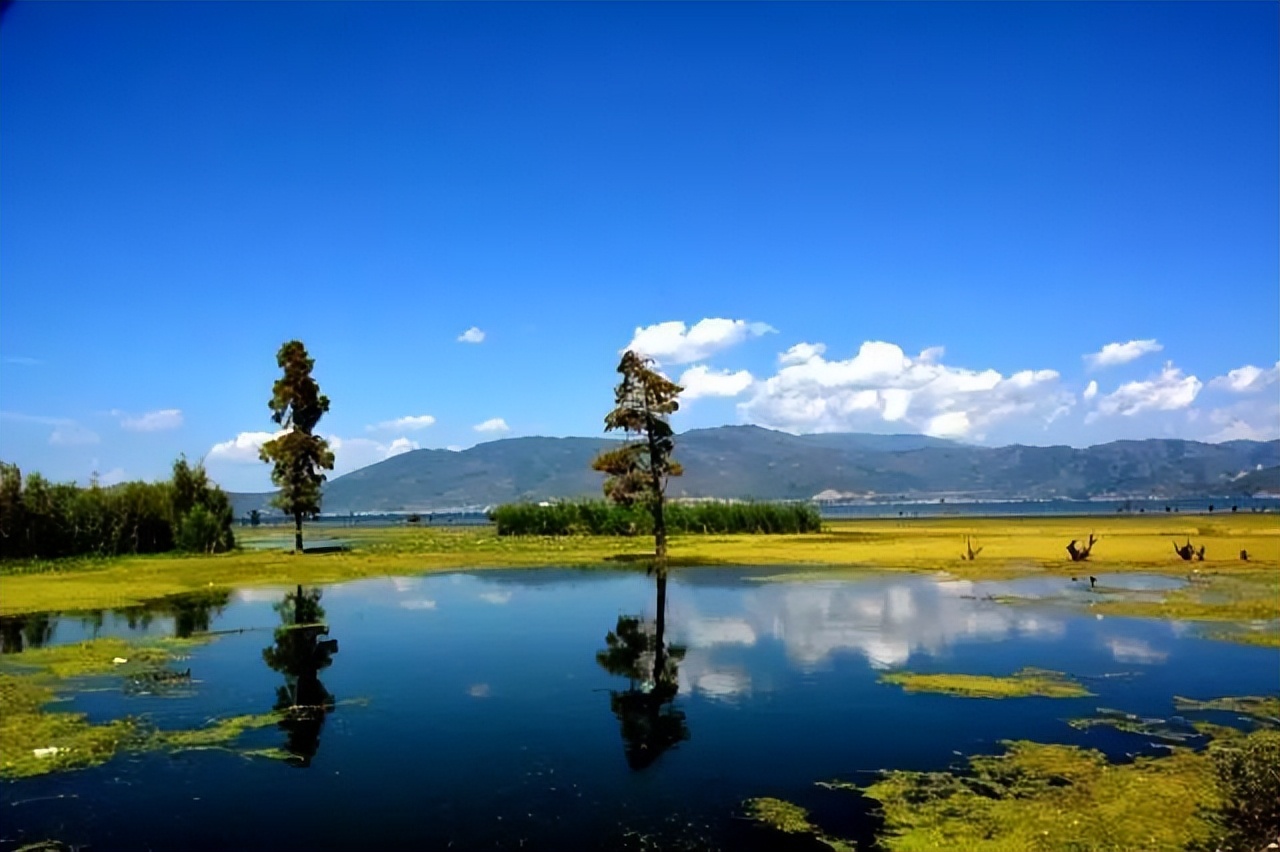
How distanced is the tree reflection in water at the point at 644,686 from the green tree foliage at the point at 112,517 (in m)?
41.4

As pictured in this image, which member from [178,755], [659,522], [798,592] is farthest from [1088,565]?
[178,755]

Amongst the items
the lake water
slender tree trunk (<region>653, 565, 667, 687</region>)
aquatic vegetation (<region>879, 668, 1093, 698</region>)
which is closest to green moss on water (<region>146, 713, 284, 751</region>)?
the lake water

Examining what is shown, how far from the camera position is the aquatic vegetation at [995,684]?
17953mm

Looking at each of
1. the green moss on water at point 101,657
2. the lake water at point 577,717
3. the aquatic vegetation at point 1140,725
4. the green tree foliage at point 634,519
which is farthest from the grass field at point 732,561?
the aquatic vegetation at point 1140,725

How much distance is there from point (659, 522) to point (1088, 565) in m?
21.8

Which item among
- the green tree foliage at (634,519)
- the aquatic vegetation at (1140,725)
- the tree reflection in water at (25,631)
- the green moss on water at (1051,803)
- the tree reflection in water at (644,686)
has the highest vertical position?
the green tree foliage at (634,519)

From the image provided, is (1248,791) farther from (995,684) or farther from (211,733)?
(211,733)

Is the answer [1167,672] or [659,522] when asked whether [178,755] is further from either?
[659,522]

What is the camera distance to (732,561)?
49.8m

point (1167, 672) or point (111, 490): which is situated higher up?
point (111, 490)

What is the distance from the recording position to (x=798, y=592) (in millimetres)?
34812

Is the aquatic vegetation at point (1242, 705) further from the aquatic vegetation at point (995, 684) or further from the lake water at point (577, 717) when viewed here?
the aquatic vegetation at point (995, 684)

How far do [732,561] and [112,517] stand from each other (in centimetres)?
3754

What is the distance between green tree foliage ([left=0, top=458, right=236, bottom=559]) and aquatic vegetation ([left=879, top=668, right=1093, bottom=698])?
51617 millimetres
